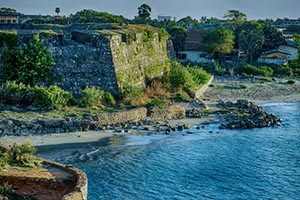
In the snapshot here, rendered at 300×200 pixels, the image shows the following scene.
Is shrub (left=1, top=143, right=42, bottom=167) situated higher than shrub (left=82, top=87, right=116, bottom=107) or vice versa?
shrub (left=82, top=87, right=116, bottom=107)

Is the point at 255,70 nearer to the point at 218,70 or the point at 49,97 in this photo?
the point at 218,70

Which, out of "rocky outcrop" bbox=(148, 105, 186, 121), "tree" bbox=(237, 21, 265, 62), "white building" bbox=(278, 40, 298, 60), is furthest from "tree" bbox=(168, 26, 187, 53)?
"rocky outcrop" bbox=(148, 105, 186, 121)

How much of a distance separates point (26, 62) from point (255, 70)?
41.6 m

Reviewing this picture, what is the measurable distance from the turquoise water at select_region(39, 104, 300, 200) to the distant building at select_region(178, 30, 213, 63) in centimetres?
4455

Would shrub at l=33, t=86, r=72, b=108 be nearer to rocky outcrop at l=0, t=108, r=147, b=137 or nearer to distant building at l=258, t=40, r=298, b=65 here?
rocky outcrop at l=0, t=108, r=147, b=137

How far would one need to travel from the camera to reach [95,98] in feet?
149

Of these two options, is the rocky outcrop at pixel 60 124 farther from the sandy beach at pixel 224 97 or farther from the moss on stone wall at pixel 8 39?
the moss on stone wall at pixel 8 39

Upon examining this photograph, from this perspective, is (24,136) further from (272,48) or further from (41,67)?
(272,48)

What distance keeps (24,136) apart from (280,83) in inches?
1668

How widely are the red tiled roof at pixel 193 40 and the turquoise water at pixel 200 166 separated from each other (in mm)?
46659

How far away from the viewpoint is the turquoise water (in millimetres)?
29906

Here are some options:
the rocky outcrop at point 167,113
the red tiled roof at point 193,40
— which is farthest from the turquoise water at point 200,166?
the red tiled roof at point 193,40

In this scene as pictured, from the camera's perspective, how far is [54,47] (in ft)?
156

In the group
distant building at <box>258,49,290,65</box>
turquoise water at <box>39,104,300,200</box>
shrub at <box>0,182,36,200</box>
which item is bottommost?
turquoise water at <box>39,104,300,200</box>
